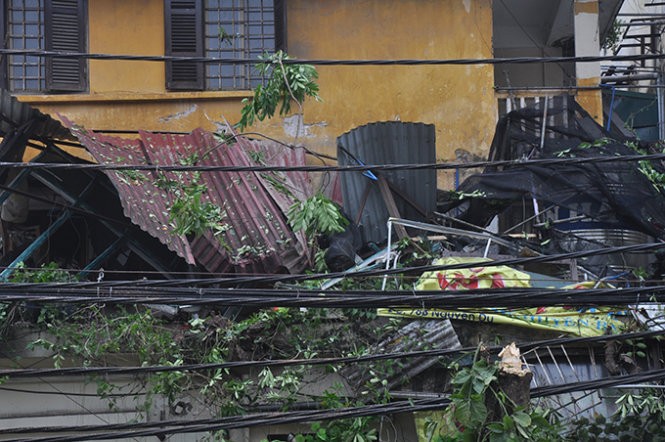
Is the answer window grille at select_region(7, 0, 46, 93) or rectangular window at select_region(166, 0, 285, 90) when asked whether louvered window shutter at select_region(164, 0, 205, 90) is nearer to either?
rectangular window at select_region(166, 0, 285, 90)

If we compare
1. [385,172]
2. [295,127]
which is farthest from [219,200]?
[295,127]

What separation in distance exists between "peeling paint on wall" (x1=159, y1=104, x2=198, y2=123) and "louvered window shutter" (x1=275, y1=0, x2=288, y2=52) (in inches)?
49.5

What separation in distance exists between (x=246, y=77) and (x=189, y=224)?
3.82 meters

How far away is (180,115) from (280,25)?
65.3 inches

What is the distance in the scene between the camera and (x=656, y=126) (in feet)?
51.8

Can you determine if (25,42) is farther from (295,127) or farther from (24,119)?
(295,127)

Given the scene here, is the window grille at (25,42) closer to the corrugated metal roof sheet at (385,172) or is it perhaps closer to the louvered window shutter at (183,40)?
the louvered window shutter at (183,40)

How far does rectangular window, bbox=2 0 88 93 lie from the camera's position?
45.5 ft

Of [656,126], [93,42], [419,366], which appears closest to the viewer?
[419,366]

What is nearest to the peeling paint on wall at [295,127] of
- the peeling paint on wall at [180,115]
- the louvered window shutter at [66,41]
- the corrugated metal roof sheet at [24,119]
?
the peeling paint on wall at [180,115]

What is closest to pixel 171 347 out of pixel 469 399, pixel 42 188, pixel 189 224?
pixel 189 224

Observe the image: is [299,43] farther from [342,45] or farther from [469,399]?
[469,399]

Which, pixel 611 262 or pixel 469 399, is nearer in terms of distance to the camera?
pixel 469 399

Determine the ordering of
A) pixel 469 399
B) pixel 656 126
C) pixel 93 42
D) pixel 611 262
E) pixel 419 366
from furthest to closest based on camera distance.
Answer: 1. pixel 656 126
2. pixel 93 42
3. pixel 611 262
4. pixel 419 366
5. pixel 469 399
